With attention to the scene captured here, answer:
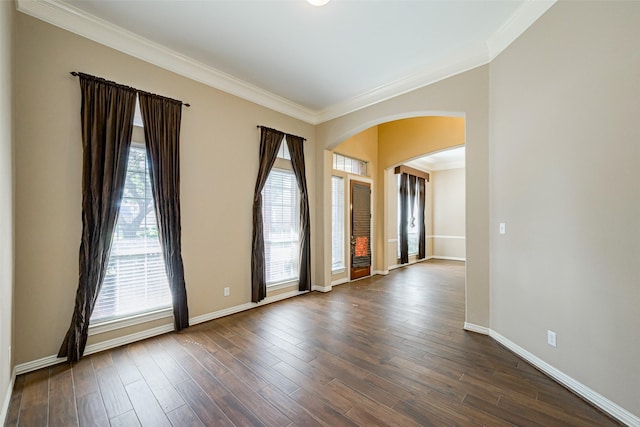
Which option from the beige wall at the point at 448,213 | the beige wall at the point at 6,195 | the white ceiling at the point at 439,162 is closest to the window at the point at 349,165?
the white ceiling at the point at 439,162

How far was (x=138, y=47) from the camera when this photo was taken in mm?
2902

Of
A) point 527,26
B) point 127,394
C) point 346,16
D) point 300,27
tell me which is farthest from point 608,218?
point 127,394

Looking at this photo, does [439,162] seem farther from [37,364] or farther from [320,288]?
[37,364]

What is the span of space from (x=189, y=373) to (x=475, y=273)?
10.6ft

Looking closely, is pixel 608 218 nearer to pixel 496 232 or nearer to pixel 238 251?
pixel 496 232

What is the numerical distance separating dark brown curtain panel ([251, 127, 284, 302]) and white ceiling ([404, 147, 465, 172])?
5.48 m

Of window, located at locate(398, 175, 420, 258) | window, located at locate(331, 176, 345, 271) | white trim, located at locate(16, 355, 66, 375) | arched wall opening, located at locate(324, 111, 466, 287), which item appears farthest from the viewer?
window, located at locate(398, 175, 420, 258)

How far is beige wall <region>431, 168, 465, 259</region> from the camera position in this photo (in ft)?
29.5

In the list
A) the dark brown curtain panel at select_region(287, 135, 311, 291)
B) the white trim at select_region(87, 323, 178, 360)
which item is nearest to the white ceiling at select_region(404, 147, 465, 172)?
the dark brown curtain panel at select_region(287, 135, 311, 291)

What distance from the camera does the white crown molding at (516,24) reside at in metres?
2.33

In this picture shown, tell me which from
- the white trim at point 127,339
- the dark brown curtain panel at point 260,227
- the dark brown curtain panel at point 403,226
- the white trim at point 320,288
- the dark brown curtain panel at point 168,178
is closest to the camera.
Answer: the white trim at point 127,339

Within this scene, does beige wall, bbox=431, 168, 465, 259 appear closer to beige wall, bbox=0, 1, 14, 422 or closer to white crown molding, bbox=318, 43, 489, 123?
white crown molding, bbox=318, 43, 489, 123

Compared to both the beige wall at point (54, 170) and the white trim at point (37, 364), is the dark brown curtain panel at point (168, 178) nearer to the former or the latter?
the beige wall at point (54, 170)

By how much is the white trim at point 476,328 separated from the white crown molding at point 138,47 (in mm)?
4204
